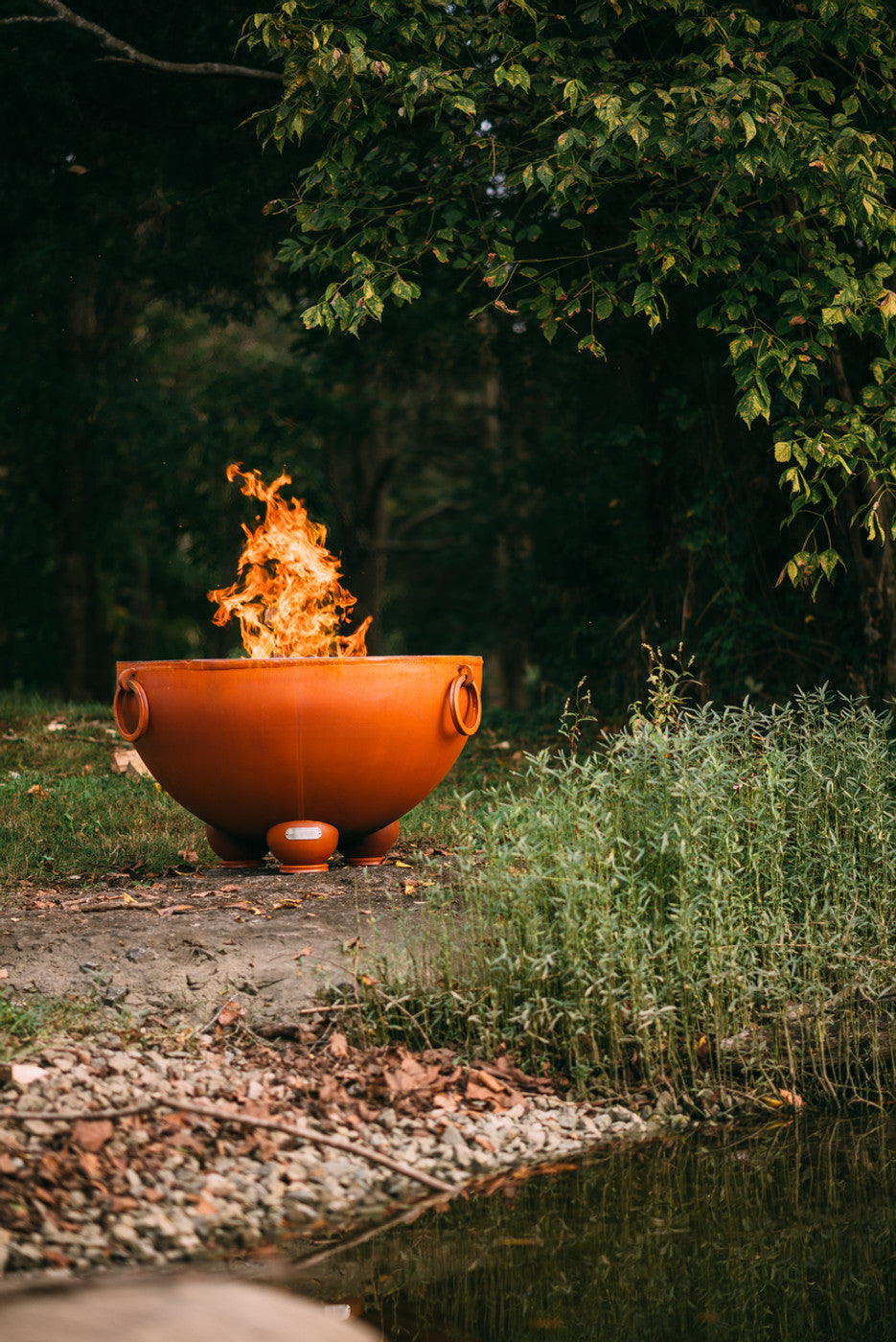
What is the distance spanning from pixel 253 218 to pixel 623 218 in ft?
9.95

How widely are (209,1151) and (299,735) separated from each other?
205cm

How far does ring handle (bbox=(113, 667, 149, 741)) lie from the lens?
205 inches

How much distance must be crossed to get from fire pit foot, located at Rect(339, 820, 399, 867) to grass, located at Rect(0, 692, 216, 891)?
2.68 feet

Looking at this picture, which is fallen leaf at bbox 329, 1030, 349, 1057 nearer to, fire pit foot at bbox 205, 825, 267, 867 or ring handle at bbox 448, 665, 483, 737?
ring handle at bbox 448, 665, 483, 737

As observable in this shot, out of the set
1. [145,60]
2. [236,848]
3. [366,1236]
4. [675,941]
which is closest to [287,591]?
[236,848]

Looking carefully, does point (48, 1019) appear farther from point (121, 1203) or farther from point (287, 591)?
point (287, 591)

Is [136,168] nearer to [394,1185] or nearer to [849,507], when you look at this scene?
[849,507]

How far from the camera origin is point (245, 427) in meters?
15.3

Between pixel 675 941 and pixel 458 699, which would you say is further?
pixel 458 699

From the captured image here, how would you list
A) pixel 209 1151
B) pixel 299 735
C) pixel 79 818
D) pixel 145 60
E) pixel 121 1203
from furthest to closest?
1. pixel 145 60
2. pixel 79 818
3. pixel 299 735
4. pixel 209 1151
5. pixel 121 1203

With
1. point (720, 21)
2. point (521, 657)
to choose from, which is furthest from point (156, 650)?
point (720, 21)

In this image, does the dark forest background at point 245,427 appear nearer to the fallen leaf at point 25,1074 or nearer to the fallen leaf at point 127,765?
the fallen leaf at point 127,765

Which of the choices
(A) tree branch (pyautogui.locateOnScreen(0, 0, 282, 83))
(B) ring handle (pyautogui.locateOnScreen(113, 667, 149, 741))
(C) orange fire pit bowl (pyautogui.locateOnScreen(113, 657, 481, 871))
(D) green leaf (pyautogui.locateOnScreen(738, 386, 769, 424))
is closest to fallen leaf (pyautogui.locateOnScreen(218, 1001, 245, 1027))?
(C) orange fire pit bowl (pyautogui.locateOnScreen(113, 657, 481, 871))

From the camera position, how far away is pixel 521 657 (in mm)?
17125
